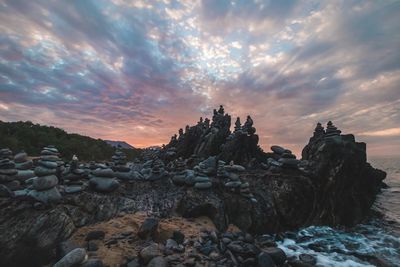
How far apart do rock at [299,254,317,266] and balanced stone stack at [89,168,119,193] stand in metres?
9.90

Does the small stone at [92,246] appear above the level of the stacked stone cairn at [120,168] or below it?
below

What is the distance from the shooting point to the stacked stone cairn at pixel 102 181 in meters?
11.1

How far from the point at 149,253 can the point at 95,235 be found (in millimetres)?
2321

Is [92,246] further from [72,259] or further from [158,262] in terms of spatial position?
[158,262]

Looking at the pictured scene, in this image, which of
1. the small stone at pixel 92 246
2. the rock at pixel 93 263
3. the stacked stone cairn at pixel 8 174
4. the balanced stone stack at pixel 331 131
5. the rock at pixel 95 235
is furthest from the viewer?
the balanced stone stack at pixel 331 131

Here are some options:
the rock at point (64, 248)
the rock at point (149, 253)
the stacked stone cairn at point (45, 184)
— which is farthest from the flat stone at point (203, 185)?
the rock at point (64, 248)

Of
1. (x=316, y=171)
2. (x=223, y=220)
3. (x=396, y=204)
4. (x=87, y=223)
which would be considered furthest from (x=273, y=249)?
(x=396, y=204)

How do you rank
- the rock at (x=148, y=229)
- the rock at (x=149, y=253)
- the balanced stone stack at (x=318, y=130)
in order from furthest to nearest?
the balanced stone stack at (x=318, y=130)
the rock at (x=148, y=229)
the rock at (x=149, y=253)

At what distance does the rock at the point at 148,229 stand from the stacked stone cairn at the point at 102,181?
3.45 meters

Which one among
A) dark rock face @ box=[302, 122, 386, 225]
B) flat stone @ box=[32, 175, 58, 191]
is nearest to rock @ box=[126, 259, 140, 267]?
flat stone @ box=[32, 175, 58, 191]

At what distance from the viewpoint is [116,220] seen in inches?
385

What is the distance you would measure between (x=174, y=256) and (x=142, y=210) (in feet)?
13.2

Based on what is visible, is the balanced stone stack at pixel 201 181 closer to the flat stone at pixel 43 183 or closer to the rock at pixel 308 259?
the rock at pixel 308 259

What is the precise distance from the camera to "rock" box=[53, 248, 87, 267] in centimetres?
622
